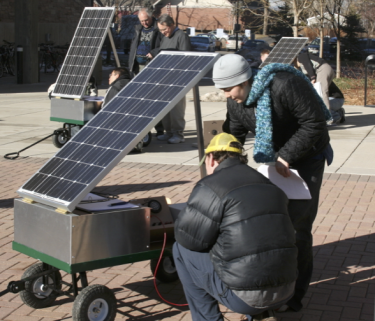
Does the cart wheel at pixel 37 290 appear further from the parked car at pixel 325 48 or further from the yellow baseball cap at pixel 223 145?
the parked car at pixel 325 48

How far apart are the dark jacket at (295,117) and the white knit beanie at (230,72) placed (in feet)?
0.73

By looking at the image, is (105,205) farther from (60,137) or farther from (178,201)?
(60,137)

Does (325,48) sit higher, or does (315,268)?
(315,268)

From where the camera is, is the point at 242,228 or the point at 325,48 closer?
the point at 242,228

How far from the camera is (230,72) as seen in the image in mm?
3545

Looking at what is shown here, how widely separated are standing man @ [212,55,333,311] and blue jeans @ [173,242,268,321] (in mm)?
831

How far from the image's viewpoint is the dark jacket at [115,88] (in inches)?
344

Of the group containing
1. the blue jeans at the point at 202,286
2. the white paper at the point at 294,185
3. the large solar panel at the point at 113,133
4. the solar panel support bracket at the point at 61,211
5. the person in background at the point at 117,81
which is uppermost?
the large solar panel at the point at 113,133

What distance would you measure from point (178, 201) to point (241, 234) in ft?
12.5

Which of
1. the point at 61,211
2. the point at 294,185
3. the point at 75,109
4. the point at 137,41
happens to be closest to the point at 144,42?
the point at 137,41

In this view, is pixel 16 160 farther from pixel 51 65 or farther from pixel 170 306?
pixel 51 65

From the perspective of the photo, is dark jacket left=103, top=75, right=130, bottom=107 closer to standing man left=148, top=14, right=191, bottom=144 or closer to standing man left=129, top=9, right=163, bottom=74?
standing man left=148, top=14, right=191, bottom=144

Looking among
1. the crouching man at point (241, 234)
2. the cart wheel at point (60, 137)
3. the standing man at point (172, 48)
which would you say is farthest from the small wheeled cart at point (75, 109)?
the crouching man at point (241, 234)

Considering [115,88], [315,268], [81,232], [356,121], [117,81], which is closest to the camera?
[81,232]
